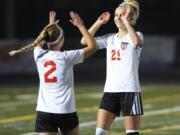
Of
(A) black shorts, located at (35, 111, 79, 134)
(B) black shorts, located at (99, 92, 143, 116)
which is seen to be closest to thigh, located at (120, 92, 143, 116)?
(B) black shorts, located at (99, 92, 143, 116)

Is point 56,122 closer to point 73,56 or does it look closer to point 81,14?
point 73,56

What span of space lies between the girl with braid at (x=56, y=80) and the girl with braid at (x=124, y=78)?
3.48 ft

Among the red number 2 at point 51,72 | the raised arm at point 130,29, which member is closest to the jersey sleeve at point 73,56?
the red number 2 at point 51,72

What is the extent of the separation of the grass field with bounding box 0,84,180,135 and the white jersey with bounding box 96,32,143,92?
3.54m

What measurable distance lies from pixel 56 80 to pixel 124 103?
4.55ft

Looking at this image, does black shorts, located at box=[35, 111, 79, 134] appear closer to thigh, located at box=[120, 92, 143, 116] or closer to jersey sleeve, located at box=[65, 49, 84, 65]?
jersey sleeve, located at box=[65, 49, 84, 65]

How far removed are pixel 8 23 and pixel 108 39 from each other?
84.0 feet

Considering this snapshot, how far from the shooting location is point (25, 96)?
21.1 meters

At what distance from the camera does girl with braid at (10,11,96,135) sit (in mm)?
8812

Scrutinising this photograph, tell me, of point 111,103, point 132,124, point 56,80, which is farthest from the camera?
point 111,103

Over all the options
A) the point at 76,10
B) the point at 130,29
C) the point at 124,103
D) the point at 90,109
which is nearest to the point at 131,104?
the point at 124,103

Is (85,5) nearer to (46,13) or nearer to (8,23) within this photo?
(46,13)

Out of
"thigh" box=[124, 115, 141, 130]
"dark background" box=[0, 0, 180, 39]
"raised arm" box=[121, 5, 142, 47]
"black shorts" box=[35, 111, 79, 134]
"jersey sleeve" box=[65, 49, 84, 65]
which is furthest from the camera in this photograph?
"dark background" box=[0, 0, 180, 39]

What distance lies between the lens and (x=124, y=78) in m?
9.95
